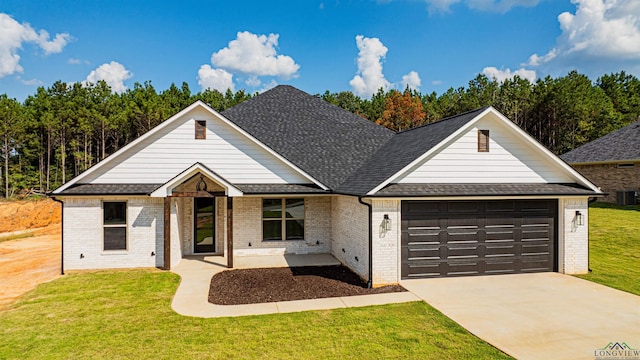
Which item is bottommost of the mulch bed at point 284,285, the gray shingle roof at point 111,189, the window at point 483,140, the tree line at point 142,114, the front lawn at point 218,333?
the mulch bed at point 284,285

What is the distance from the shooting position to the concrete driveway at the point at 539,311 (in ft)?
21.1

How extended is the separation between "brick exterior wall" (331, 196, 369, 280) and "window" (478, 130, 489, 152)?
425 cm

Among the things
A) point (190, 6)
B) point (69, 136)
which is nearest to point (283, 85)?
point (190, 6)

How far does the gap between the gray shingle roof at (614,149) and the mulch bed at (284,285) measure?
24.6 meters

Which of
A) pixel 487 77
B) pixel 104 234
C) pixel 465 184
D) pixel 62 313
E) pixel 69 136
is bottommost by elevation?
pixel 62 313

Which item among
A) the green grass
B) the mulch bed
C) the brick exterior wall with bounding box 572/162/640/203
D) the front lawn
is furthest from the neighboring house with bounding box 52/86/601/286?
the brick exterior wall with bounding box 572/162/640/203

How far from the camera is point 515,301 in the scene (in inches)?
344

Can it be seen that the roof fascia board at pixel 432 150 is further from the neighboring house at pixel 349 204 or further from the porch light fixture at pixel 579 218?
the porch light fixture at pixel 579 218

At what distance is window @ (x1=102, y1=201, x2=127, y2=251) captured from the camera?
1221cm

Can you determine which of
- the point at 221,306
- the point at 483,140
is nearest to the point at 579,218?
the point at 483,140

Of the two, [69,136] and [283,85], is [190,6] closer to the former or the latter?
[283,85]

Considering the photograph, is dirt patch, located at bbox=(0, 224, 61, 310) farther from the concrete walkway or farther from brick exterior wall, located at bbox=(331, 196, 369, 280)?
brick exterior wall, located at bbox=(331, 196, 369, 280)

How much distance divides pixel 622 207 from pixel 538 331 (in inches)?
896

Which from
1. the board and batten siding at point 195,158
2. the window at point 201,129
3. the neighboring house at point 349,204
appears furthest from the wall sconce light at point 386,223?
the window at point 201,129
